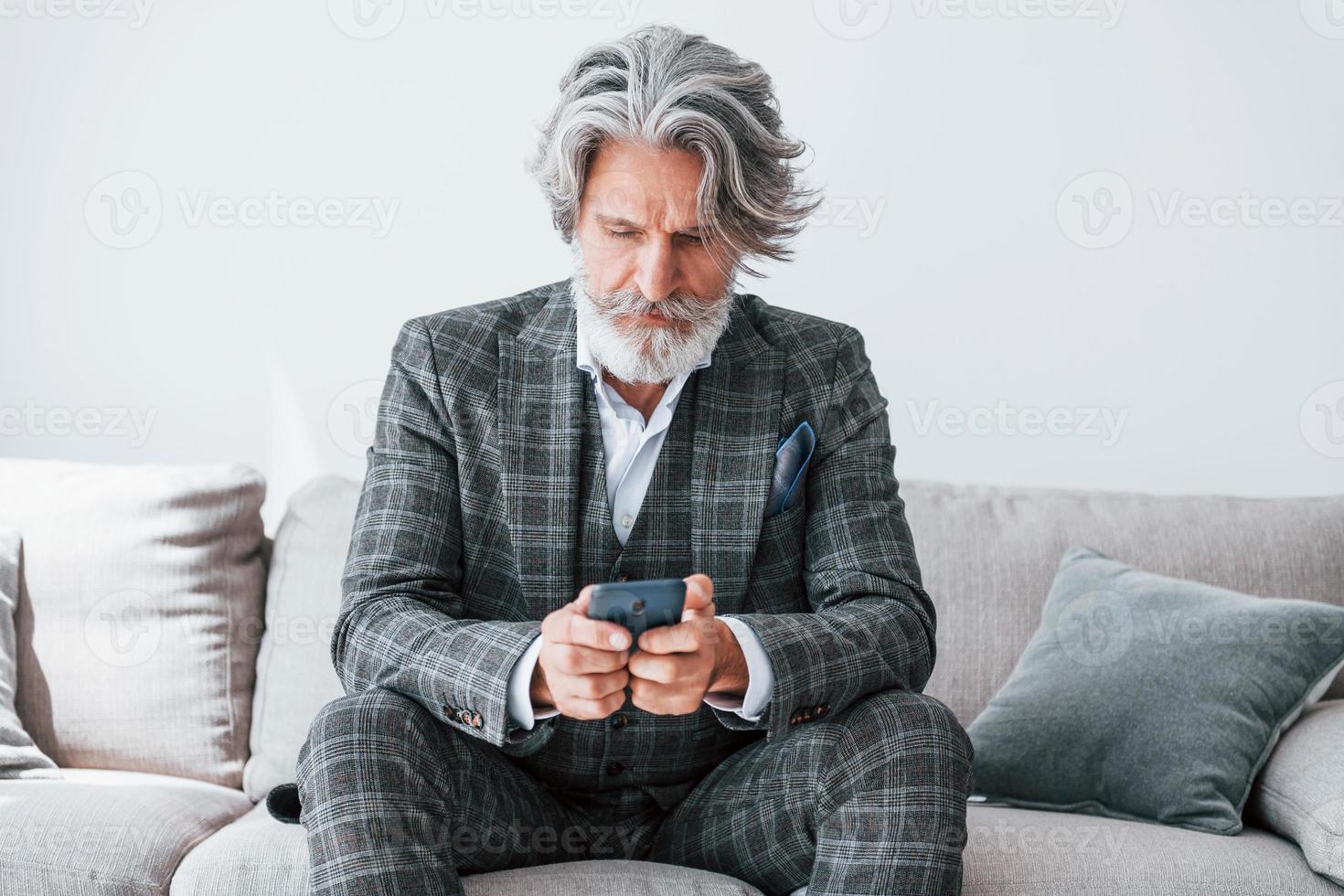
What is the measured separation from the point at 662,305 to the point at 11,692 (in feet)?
4.30

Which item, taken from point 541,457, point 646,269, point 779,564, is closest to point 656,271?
point 646,269

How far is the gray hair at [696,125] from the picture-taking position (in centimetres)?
154

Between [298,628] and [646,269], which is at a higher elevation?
[646,269]

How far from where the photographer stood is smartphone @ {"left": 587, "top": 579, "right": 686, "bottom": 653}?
4.04 feet

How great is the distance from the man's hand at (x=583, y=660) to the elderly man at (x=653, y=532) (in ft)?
0.07

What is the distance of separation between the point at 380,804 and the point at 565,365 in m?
0.65

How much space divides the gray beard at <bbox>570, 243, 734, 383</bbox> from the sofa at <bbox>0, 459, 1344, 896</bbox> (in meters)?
0.78

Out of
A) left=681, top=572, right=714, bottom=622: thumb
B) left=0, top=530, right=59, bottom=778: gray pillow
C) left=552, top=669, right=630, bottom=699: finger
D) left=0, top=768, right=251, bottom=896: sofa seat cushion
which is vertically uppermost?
left=681, top=572, right=714, bottom=622: thumb

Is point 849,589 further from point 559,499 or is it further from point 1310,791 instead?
point 1310,791

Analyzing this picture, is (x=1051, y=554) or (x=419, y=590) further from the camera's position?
(x=1051, y=554)

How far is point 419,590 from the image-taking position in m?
1.53

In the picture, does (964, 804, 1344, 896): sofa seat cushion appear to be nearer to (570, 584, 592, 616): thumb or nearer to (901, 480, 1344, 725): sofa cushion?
(901, 480, 1344, 725): sofa cushion

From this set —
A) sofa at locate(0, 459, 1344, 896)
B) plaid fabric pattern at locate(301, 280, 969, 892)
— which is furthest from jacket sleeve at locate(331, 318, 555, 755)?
sofa at locate(0, 459, 1344, 896)

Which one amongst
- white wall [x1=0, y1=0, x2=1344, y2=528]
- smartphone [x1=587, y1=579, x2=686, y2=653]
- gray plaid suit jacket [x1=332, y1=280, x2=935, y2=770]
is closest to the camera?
smartphone [x1=587, y1=579, x2=686, y2=653]
